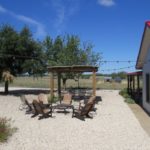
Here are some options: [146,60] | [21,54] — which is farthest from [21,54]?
[146,60]

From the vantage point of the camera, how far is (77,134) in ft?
38.2

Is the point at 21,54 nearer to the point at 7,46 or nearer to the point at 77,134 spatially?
the point at 7,46

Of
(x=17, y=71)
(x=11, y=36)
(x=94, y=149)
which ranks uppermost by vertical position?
(x=11, y=36)

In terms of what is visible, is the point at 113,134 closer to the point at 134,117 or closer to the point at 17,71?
the point at 134,117

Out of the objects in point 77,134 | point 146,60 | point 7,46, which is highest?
point 7,46

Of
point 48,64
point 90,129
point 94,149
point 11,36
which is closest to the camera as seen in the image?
point 94,149

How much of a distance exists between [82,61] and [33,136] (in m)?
26.8

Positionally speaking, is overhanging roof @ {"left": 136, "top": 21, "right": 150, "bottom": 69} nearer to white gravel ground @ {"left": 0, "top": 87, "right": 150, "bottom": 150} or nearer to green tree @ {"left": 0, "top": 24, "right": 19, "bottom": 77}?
white gravel ground @ {"left": 0, "top": 87, "right": 150, "bottom": 150}

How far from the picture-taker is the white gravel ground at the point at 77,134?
974 cm

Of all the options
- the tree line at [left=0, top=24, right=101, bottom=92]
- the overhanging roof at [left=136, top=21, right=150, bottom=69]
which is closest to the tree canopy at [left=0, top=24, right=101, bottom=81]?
the tree line at [left=0, top=24, right=101, bottom=92]

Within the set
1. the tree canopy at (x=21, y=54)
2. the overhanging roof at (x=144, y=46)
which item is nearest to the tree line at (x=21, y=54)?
the tree canopy at (x=21, y=54)

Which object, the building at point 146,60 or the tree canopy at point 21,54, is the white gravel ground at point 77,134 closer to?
the building at point 146,60

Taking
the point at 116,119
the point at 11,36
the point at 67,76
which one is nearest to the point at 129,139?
the point at 116,119

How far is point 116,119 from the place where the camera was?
50.9 feet
